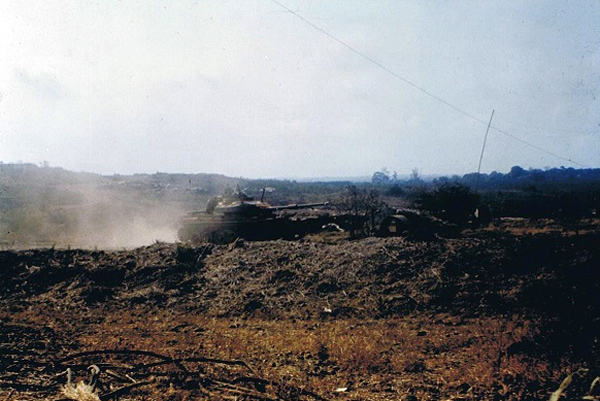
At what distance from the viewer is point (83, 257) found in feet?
40.2

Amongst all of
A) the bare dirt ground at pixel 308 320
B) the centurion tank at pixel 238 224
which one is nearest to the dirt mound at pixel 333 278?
the bare dirt ground at pixel 308 320

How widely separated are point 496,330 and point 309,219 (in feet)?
40.3

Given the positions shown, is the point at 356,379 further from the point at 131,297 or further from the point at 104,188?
the point at 104,188

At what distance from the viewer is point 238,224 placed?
16594mm

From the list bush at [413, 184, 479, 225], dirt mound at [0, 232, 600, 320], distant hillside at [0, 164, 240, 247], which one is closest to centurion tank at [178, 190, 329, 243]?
dirt mound at [0, 232, 600, 320]

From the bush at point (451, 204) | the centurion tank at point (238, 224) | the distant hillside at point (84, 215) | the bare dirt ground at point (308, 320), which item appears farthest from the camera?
the distant hillside at point (84, 215)

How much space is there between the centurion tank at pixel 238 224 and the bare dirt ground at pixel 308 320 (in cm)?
352

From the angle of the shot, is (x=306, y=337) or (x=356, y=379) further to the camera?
(x=306, y=337)

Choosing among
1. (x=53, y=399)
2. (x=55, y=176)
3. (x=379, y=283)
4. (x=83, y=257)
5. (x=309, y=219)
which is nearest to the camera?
(x=53, y=399)

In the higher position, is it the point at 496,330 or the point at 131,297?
the point at 496,330

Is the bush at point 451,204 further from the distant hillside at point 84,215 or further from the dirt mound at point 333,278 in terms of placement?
the distant hillside at point 84,215

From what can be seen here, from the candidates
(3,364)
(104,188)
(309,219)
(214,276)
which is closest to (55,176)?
(104,188)

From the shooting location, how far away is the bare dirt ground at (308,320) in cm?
521

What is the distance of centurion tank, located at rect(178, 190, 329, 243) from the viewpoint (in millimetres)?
16641
